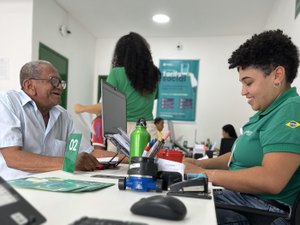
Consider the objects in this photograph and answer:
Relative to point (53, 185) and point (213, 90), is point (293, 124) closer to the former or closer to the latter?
point (53, 185)

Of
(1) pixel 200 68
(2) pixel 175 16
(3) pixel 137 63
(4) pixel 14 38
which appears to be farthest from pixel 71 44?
(3) pixel 137 63

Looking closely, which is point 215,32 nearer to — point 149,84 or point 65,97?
point 65,97

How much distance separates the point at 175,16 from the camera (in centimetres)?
442

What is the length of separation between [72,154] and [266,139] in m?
0.75

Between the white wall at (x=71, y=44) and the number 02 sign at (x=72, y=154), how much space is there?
2.81 meters

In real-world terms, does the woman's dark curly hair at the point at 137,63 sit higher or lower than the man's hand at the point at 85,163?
higher

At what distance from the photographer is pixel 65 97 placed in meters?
4.56

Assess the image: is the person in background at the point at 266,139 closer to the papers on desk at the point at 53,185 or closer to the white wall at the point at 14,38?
the papers on desk at the point at 53,185

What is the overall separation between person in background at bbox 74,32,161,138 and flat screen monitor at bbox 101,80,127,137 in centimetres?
25

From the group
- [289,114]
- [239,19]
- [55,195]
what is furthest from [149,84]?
[239,19]

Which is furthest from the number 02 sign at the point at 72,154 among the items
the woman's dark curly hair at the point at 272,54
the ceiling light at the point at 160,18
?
the ceiling light at the point at 160,18

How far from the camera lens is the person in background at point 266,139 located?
0.95 metres

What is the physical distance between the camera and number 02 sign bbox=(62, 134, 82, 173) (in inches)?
46.0

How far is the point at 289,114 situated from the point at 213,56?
14.4ft
